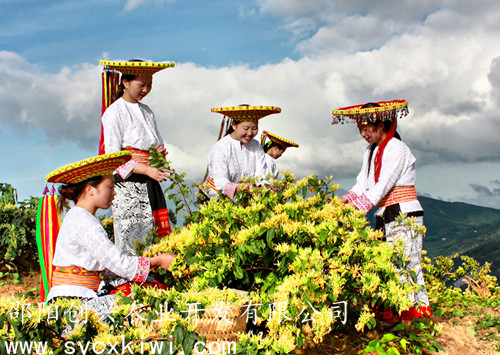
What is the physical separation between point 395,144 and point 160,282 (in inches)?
101

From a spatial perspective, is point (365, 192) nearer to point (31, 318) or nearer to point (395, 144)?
point (395, 144)

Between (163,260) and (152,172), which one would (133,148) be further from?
(163,260)

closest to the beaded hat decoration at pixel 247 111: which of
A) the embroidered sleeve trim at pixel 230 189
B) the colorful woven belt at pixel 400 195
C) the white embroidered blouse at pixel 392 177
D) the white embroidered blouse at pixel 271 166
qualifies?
the white embroidered blouse at pixel 271 166

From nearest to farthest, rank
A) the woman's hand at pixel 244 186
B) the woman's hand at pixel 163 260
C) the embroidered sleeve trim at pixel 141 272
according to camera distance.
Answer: the embroidered sleeve trim at pixel 141 272 < the woman's hand at pixel 163 260 < the woman's hand at pixel 244 186

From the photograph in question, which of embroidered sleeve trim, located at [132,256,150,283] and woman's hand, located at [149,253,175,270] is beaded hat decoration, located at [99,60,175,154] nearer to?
woman's hand, located at [149,253,175,270]

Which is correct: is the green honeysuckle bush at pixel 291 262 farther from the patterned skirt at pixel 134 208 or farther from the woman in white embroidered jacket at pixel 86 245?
the patterned skirt at pixel 134 208

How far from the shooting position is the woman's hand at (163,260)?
142 inches

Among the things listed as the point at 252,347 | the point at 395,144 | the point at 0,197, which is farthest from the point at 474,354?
the point at 0,197

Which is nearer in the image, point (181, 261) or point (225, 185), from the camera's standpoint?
point (181, 261)

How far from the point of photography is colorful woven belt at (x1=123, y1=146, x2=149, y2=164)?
4.82 metres

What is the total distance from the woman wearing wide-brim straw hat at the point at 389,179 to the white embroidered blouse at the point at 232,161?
98 centimetres

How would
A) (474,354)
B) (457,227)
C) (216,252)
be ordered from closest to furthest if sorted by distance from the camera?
1. (216,252)
2. (474,354)
3. (457,227)

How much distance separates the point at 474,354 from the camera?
4.15 metres

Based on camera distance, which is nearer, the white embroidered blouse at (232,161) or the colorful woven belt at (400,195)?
the colorful woven belt at (400,195)
